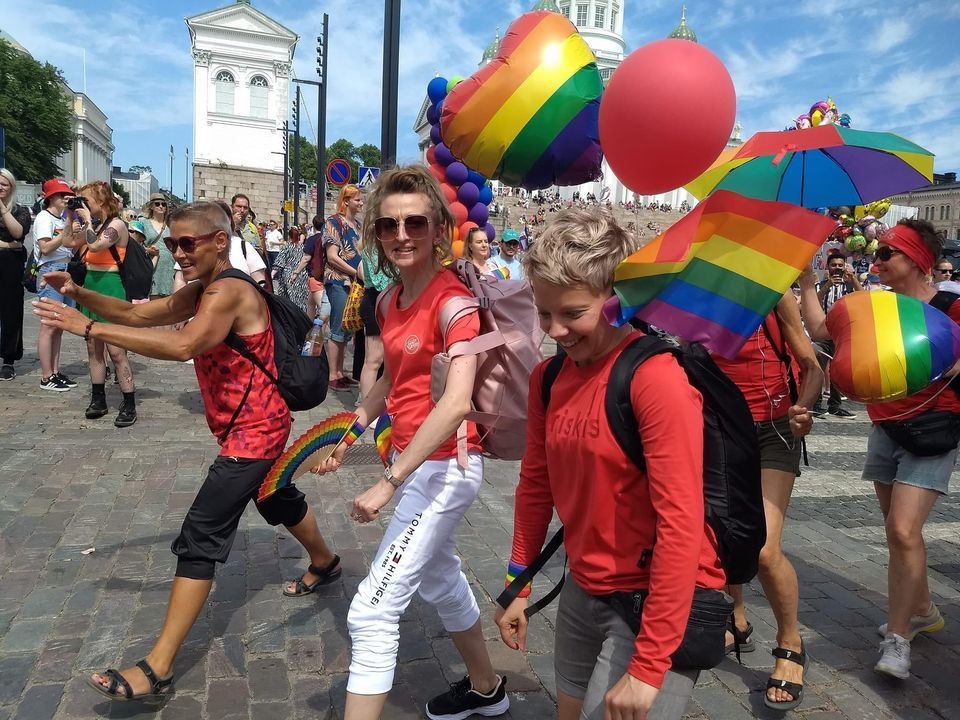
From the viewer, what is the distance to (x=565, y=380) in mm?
1977

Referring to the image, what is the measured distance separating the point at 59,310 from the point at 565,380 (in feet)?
5.74

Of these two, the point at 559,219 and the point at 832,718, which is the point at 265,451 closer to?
the point at 559,219

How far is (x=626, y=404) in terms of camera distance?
1745 mm

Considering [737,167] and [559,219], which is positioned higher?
[737,167]

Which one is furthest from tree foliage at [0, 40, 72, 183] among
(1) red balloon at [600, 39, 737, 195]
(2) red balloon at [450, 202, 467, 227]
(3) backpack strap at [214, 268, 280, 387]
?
(1) red balloon at [600, 39, 737, 195]

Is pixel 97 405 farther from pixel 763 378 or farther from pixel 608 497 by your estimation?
pixel 608 497

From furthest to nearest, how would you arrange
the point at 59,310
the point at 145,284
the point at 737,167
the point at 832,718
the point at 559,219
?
the point at 145,284 < the point at 832,718 < the point at 59,310 < the point at 737,167 < the point at 559,219

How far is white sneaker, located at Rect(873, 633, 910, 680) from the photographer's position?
10.6 feet

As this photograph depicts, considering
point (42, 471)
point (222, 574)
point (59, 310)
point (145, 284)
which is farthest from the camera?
point (145, 284)

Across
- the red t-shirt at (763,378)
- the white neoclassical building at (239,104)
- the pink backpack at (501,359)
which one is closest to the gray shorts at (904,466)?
the red t-shirt at (763,378)

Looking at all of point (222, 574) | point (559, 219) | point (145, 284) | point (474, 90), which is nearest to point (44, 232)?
point (145, 284)

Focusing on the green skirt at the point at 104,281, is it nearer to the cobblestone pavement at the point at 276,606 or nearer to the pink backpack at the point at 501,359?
the cobblestone pavement at the point at 276,606

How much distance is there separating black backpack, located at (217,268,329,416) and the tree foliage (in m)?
57.5

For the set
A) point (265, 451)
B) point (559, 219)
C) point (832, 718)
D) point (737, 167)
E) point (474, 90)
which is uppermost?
point (474, 90)
